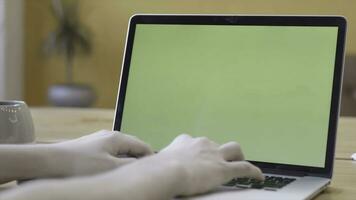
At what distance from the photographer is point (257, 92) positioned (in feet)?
3.33

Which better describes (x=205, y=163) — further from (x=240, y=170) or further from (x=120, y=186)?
(x=120, y=186)

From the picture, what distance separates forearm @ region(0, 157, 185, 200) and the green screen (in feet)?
1.08

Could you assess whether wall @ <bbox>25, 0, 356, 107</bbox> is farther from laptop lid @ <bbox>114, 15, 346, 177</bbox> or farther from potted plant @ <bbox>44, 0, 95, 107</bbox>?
laptop lid @ <bbox>114, 15, 346, 177</bbox>

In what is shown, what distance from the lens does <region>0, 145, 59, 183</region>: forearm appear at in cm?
77

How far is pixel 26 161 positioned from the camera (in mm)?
777

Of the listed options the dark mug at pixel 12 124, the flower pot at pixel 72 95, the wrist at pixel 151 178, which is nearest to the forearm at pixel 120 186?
the wrist at pixel 151 178

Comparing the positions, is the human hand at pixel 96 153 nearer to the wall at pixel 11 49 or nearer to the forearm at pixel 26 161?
the forearm at pixel 26 161

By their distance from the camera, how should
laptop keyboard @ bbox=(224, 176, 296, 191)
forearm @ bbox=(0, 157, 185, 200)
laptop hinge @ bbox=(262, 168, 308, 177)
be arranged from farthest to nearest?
laptop hinge @ bbox=(262, 168, 308, 177) < laptop keyboard @ bbox=(224, 176, 296, 191) < forearm @ bbox=(0, 157, 185, 200)

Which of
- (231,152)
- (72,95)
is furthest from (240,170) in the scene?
(72,95)

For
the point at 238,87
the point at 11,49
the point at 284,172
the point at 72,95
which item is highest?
the point at 238,87

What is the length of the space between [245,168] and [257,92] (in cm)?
23

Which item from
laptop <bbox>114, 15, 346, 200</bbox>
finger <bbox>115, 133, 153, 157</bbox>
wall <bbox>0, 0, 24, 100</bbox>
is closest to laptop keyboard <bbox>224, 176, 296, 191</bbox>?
laptop <bbox>114, 15, 346, 200</bbox>

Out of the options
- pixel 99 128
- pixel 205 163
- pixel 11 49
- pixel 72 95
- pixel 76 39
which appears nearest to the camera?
pixel 205 163

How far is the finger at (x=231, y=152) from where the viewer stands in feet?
2.70
